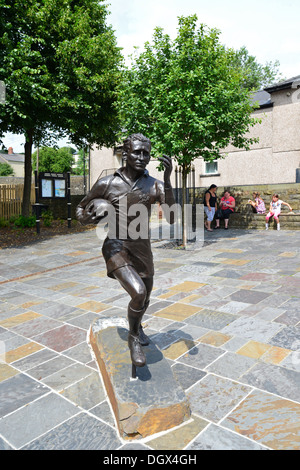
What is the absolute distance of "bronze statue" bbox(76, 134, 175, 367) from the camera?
2.83 metres

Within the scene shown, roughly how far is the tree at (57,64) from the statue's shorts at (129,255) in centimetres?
867

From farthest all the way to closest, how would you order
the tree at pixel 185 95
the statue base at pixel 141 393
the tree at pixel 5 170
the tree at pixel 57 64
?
the tree at pixel 5 170, the tree at pixel 57 64, the tree at pixel 185 95, the statue base at pixel 141 393

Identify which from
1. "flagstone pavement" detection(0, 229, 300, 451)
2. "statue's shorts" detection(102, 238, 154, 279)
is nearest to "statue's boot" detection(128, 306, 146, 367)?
"statue's shorts" detection(102, 238, 154, 279)

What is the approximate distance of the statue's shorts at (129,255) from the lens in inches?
115

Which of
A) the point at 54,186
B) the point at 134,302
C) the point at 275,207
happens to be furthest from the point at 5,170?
the point at 134,302

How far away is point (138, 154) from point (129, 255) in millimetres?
851

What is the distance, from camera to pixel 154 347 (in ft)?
10.7

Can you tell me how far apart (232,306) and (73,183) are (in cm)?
2935

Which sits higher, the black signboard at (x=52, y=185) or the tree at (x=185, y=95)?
the tree at (x=185, y=95)

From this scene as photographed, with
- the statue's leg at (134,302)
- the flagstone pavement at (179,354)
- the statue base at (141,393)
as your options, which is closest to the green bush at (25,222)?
the flagstone pavement at (179,354)

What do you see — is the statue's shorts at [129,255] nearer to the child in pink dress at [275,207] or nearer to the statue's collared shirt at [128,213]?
the statue's collared shirt at [128,213]

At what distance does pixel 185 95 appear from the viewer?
875 cm
